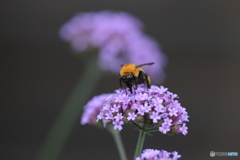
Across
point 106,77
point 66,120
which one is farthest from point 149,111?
point 106,77

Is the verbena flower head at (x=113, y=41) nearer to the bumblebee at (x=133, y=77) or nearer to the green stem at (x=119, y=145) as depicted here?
the green stem at (x=119, y=145)

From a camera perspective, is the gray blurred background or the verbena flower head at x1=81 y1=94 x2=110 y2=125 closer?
the verbena flower head at x1=81 y1=94 x2=110 y2=125

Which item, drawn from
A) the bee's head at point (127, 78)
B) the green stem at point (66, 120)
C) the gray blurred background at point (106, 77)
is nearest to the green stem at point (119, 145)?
the bee's head at point (127, 78)

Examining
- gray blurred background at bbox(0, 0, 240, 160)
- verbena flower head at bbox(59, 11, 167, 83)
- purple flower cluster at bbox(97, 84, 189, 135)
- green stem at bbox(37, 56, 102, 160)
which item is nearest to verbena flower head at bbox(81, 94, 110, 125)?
purple flower cluster at bbox(97, 84, 189, 135)

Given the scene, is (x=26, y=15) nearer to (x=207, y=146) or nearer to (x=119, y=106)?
(x=207, y=146)

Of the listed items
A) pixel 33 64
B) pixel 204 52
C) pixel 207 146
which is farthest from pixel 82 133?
pixel 204 52

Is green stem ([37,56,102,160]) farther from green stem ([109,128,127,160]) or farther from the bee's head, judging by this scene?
the bee's head

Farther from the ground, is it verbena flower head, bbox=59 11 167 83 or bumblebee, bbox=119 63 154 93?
verbena flower head, bbox=59 11 167 83
